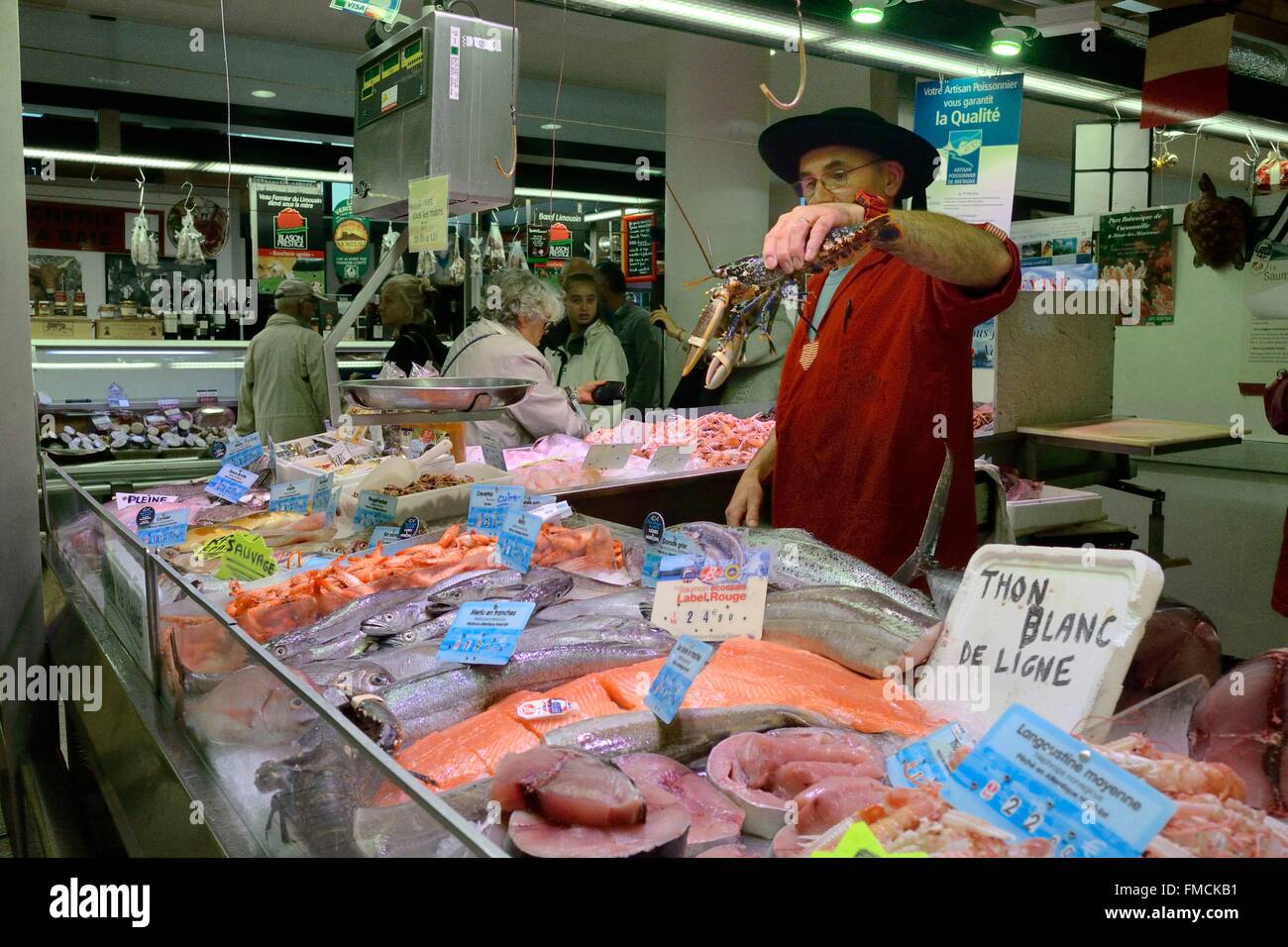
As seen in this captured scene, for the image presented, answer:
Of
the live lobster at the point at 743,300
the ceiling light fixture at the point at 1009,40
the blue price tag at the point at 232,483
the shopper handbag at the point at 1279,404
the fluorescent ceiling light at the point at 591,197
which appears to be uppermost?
the ceiling light fixture at the point at 1009,40

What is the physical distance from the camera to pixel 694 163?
751cm

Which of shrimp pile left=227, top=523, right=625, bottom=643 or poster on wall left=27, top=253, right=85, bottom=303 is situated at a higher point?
poster on wall left=27, top=253, right=85, bottom=303

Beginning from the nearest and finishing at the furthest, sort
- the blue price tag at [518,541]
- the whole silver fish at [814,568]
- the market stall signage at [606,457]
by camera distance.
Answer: the whole silver fish at [814,568], the blue price tag at [518,541], the market stall signage at [606,457]

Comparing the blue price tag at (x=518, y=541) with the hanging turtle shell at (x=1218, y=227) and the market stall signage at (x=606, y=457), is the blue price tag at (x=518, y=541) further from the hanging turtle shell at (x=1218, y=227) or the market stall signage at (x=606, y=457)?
the hanging turtle shell at (x=1218, y=227)

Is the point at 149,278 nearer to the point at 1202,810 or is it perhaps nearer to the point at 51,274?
the point at 51,274

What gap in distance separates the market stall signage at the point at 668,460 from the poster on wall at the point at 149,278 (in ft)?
15.3

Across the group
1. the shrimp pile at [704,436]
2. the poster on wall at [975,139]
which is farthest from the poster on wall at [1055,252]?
the shrimp pile at [704,436]

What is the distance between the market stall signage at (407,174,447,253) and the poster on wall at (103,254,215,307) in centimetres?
523

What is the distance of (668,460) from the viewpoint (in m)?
4.56

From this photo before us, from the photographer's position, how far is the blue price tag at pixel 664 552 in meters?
2.48

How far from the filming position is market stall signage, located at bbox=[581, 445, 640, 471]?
426 centimetres

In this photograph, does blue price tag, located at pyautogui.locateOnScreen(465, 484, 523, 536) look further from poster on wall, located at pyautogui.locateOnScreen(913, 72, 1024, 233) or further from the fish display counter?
poster on wall, located at pyautogui.locateOnScreen(913, 72, 1024, 233)

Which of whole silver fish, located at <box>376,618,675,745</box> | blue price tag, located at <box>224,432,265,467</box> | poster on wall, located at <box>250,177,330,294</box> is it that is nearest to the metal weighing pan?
whole silver fish, located at <box>376,618,675,745</box>
